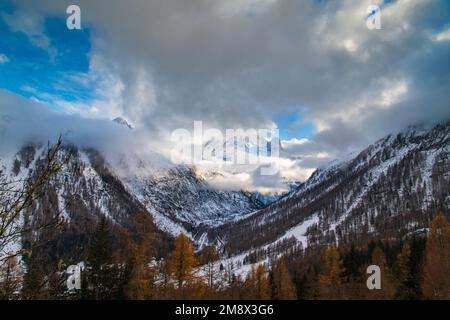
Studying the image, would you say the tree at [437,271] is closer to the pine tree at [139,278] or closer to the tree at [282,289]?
the tree at [282,289]

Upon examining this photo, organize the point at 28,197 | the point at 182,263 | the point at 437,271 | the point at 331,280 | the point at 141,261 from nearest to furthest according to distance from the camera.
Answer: the point at 28,197
the point at 141,261
the point at 182,263
the point at 437,271
the point at 331,280

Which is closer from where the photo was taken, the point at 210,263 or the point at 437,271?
the point at 437,271

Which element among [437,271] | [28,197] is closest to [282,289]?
[437,271]

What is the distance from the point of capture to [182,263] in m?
38.5

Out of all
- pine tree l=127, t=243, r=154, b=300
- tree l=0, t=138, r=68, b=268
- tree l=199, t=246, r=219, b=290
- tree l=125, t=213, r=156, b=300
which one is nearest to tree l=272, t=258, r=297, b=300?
tree l=199, t=246, r=219, b=290

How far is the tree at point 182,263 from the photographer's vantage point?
37375 mm

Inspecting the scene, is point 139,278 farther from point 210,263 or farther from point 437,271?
point 437,271

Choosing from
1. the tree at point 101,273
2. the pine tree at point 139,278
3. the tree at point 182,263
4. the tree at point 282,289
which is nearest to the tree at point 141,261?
the pine tree at point 139,278

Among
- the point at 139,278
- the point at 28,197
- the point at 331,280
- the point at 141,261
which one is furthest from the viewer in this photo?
the point at 331,280

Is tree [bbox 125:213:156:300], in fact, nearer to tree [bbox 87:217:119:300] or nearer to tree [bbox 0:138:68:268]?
tree [bbox 87:217:119:300]
